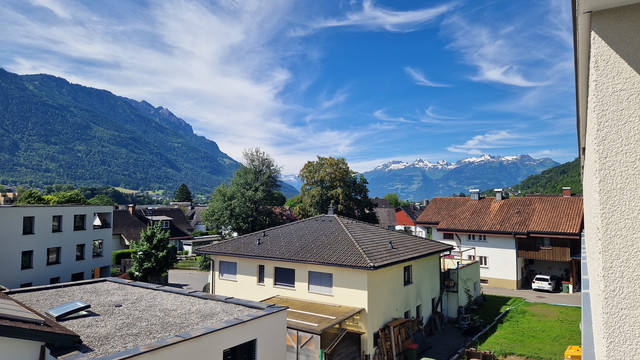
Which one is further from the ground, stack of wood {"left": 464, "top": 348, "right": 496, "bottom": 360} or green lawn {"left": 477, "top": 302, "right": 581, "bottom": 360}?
stack of wood {"left": 464, "top": 348, "right": 496, "bottom": 360}

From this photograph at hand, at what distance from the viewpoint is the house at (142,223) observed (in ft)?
166

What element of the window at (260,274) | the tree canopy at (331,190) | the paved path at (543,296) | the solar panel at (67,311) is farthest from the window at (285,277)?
the tree canopy at (331,190)

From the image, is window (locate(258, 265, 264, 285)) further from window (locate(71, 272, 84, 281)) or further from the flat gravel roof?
window (locate(71, 272, 84, 281))

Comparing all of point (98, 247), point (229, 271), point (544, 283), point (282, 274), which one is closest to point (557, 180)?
point (544, 283)

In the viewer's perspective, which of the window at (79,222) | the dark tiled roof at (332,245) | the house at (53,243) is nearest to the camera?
the dark tiled roof at (332,245)

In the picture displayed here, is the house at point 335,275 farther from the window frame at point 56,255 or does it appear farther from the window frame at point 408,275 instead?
the window frame at point 56,255

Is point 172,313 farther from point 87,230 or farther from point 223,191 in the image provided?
point 223,191

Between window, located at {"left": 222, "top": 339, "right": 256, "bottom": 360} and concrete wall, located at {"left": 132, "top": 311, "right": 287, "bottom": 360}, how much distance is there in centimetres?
14

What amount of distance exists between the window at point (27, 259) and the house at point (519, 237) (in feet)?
121

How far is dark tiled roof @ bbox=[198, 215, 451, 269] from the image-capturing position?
1814 centimetres

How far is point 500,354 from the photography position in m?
17.5

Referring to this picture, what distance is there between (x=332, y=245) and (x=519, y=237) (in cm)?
2114

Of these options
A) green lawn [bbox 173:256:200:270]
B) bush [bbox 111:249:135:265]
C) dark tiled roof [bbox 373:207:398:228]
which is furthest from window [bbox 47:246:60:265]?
dark tiled roof [bbox 373:207:398:228]

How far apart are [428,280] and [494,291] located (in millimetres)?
13201
